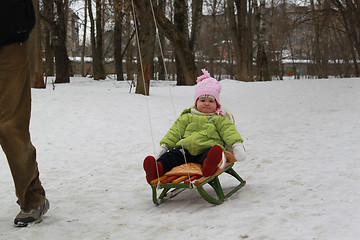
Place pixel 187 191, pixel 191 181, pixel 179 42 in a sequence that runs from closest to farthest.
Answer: pixel 191 181 → pixel 187 191 → pixel 179 42

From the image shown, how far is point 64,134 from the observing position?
772 centimetres

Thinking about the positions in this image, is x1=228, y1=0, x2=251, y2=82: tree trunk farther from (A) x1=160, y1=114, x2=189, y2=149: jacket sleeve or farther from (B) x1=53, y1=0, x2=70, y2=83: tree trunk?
(A) x1=160, y1=114, x2=189, y2=149: jacket sleeve

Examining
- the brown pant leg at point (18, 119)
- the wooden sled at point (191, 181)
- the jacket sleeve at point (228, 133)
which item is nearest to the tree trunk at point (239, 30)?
the jacket sleeve at point (228, 133)

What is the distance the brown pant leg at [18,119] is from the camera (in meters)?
2.99

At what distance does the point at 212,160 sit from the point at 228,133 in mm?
536

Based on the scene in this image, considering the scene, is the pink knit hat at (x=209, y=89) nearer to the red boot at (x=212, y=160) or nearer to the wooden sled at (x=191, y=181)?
the wooden sled at (x=191, y=181)

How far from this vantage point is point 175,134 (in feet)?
14.1

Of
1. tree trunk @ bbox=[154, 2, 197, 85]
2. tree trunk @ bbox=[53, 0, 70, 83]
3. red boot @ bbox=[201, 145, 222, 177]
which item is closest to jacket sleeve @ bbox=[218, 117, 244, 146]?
red boot @ bbox=[201, 145, 222, 177]

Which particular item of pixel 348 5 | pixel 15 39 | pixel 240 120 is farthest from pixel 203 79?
pixel 348 5

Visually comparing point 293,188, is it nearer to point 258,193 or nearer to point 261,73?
point 258,193

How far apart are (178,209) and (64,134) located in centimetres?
456

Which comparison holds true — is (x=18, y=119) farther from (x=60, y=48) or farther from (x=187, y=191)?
(x=60, y=48)

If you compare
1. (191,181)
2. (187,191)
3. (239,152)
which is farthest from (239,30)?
(191,181)

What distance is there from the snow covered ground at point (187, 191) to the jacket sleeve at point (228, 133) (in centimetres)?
52
